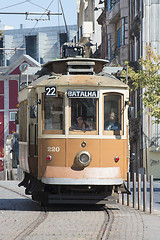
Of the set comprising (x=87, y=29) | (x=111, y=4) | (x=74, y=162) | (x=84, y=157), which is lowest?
(x=74, y=162)

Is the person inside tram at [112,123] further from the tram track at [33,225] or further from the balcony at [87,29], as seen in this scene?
the balcony at [87,29]

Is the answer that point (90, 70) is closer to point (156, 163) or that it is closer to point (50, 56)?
point (156, 163)

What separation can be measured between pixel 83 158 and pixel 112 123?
3.87 ft

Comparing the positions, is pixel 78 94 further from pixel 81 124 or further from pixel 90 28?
pixel 90 28

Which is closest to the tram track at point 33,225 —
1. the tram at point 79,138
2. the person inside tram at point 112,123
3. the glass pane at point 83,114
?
the tram at point 79,138

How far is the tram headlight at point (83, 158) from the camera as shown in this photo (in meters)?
16.1

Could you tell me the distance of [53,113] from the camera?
16609mm

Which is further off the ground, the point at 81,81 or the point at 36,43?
the point at 36,43

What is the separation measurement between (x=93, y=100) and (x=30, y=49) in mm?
72869

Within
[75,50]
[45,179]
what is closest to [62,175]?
[45,179]

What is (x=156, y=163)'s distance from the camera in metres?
42.5

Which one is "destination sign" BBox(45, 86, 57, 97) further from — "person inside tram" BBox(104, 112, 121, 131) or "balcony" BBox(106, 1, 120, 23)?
"balcony" BBox(106, 1, 120, 23)

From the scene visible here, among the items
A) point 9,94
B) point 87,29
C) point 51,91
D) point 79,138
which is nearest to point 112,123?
point 79,138

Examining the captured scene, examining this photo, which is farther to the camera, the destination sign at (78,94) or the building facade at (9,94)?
the building facade at (9,94)
